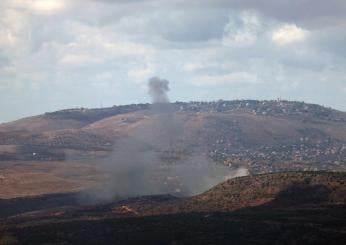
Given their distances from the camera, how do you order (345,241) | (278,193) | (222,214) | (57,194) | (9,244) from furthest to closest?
(57,194)
(278,193)
(222,214)
(9,244)
(345,241)

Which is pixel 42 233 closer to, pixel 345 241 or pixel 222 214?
Answer: pixel 222 214

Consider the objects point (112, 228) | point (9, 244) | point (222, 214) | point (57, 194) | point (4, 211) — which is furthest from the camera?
point (57, 194)

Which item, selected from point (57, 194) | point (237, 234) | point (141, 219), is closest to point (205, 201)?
point (141, 219)

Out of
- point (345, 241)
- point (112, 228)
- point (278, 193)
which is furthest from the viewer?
point (278, 193)

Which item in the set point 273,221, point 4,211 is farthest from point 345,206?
point 4,211

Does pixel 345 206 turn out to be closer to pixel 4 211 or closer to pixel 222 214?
pixel 222 214

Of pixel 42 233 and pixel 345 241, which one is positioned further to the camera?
pixel 42 233

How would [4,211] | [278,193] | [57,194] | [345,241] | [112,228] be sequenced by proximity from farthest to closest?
[57,194] < [4,211] < [278,193] < [112,228] < [345,241]

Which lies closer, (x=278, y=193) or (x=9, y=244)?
(x=9, y=244)
